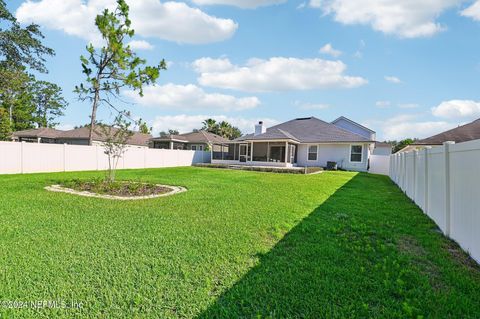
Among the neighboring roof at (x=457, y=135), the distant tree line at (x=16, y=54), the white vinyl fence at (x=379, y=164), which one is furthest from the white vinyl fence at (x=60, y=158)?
the neighboring roof at (x=457, y=135)

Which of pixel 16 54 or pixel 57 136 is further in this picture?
pixel 57 136

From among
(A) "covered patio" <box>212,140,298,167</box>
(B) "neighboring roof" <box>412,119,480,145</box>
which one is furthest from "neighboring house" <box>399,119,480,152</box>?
(A) "covered patio" <box>212,140,298,167</box>

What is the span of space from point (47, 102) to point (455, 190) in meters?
56.7

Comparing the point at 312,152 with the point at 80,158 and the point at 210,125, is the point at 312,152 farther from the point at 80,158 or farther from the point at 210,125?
the point at 210,125

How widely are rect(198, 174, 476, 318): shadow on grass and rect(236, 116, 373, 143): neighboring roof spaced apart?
58.2ft

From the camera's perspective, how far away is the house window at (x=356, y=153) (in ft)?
71.1

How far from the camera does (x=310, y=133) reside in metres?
24.9

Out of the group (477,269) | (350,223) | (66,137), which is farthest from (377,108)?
(66,137)

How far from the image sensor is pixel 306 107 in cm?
2998

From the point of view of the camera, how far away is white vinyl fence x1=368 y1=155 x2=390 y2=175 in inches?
826

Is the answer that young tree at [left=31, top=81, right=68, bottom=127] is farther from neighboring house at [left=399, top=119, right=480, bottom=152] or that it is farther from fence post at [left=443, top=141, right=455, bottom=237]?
fence post at [left=443, top=141, right=455, bottom=237]

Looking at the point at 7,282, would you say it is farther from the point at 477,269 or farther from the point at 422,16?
the point at 422,16

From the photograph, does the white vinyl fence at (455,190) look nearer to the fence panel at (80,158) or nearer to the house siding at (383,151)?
the fence panel at (80,158)

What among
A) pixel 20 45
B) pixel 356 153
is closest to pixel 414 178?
pixel 356 153
